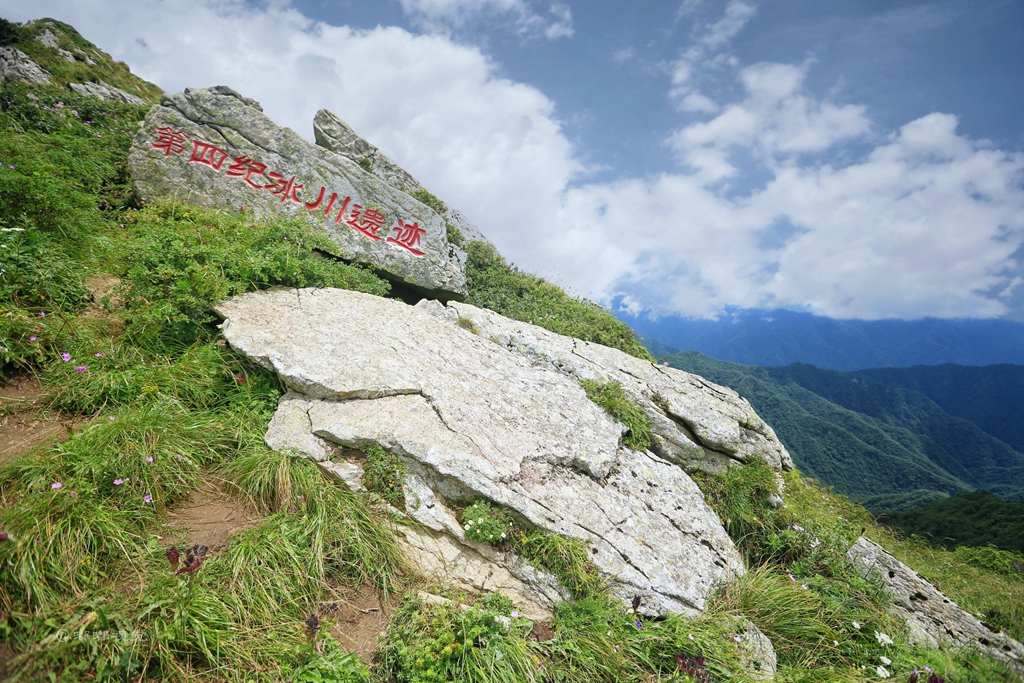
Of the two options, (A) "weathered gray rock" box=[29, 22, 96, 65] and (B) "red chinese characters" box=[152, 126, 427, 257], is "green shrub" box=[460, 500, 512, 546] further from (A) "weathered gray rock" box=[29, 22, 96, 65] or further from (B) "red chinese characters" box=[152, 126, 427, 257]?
(A) "weathered gray rock" box=[29, 22, 96, 65]

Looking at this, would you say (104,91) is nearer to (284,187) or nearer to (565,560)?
(284,187)

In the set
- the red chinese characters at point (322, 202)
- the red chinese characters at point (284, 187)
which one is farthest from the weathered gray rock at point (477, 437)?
the red chinese characters at point (284, 187)

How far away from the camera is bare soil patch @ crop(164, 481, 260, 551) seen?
148 inches

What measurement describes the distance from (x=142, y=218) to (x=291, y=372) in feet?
20.1

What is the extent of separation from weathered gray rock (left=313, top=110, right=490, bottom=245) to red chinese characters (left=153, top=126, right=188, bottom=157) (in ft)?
21.3

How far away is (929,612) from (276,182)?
15954mm

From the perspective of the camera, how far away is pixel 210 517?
4004 mm

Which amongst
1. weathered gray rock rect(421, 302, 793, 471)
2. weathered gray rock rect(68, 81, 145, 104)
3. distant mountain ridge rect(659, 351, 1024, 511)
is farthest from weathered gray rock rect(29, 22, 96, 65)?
distant mountain ridge rect(659, 351, 1024, 511)

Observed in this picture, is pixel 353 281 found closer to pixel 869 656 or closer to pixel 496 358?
pixel 496 358

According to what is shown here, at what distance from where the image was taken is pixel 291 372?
17.8 ft

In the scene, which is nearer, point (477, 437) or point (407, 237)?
point (477, 437)

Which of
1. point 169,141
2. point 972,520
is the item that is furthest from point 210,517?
point 972,520

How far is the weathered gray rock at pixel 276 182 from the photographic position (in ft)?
33.1

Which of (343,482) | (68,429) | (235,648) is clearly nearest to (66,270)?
(68,429)
